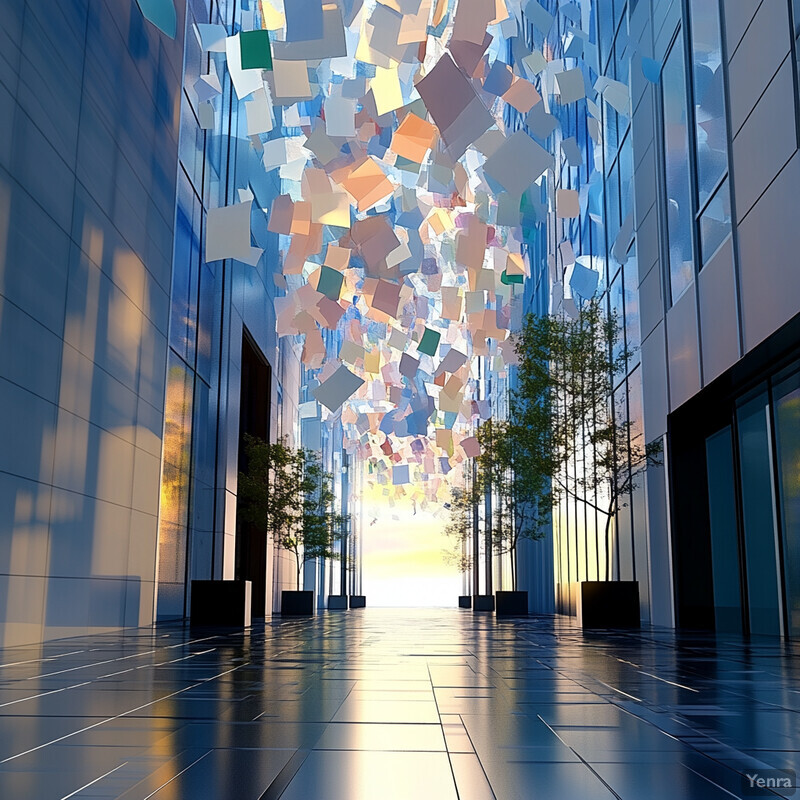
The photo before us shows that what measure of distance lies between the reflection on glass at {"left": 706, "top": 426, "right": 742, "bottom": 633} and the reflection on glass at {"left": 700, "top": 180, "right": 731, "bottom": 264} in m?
2.88

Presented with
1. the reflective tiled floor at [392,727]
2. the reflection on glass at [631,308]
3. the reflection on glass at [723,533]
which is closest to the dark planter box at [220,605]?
the reflective tiled floor at [392,727]

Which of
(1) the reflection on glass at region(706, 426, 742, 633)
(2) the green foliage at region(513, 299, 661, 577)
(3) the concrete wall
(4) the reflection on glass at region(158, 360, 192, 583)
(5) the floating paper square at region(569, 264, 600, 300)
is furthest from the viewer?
(5) the floating paper square at region(569, 264, 600, 300)

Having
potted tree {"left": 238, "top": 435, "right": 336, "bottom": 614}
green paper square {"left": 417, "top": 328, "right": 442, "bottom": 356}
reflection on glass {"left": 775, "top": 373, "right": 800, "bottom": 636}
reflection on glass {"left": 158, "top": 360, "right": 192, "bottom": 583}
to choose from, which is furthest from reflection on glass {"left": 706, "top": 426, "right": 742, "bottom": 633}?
potted tree {"left": 238, "top": 435, "right": 336, "bottom": 614}

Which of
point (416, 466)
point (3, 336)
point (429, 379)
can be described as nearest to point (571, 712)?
point (3, 336)

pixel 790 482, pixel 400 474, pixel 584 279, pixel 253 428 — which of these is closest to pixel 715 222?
pixel 790 482

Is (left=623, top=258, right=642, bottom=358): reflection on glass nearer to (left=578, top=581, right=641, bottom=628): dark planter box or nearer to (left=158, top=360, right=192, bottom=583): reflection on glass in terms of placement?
(left=578, top=581, right=641, bottom=628): dark planter box

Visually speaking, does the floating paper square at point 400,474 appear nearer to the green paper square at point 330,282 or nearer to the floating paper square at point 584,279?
the floating paper square at point 584,279

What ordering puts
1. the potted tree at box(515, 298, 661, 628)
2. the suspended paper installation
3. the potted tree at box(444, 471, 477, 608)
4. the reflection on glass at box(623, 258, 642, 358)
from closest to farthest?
the suspended paper installation, the potted tree at box(515, 298, 661, 628), the reflection on glass at box(623, 258, 642, 358), the potted tree at box(444, 471, 477, 608)

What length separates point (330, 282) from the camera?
15219mm

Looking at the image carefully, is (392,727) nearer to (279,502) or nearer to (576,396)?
(576,396)

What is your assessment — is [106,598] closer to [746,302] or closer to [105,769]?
[746,302]

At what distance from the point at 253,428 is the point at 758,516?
18106 mm

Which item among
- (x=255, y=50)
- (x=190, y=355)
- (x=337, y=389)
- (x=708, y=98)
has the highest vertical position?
(x=255, y=50)

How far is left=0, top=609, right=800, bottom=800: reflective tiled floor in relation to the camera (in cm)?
296
